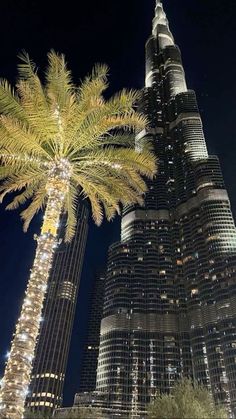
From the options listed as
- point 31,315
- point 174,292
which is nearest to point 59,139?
point 31,315

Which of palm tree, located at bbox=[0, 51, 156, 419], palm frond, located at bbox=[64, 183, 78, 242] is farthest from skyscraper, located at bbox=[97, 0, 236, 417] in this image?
palm tree, located at bbox=[0, 51, 156, 419]

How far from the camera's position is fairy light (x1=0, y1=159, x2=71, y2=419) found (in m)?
10.4

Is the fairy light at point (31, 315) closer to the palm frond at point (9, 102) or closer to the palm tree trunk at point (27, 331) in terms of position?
the palm tree trunk at point (27, 331)

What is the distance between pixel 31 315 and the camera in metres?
11.7

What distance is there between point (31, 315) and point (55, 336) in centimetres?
16172

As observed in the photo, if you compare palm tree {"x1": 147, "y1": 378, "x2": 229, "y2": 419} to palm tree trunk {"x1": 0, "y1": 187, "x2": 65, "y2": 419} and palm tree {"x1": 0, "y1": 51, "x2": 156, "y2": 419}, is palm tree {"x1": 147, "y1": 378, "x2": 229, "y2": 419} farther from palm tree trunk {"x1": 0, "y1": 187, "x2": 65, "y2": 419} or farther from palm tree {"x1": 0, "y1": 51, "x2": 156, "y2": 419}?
palm tree {"x1": 0, "y1": 51, "x2": 156, "y2": 419}

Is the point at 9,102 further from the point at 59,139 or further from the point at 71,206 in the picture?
the point at 71,206

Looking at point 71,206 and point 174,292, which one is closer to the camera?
point 71,206

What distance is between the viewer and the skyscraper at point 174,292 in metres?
114

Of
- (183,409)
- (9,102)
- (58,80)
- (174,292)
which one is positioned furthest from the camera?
(174,292)

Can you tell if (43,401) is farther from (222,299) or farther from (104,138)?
(104,138)

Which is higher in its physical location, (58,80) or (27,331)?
(58,80)

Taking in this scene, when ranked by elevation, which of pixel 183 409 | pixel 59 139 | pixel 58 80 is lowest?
pixel 183 409

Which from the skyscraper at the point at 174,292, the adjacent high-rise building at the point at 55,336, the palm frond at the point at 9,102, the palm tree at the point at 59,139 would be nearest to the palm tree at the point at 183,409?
the palm tree at the point at 59,139
